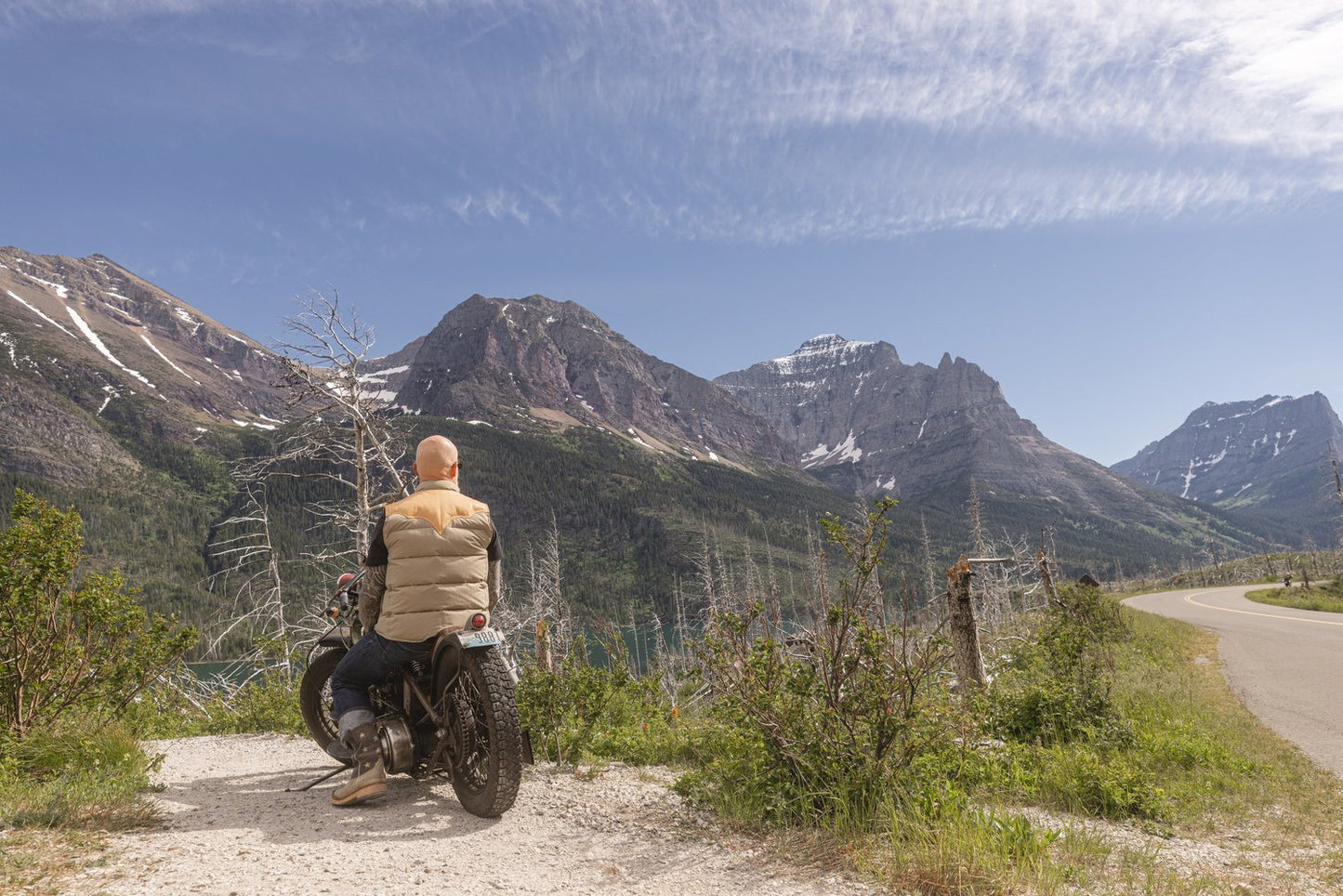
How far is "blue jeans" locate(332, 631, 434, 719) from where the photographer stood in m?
4.75

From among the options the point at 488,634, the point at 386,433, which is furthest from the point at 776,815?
the point at 386,433

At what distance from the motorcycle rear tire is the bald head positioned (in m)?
1.93

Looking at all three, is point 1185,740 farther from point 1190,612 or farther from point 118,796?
point 1190,612

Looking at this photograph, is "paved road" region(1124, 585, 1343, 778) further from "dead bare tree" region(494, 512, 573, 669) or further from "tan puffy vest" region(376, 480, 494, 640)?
"tan puffy vest" region(376, 480, 494, 640)

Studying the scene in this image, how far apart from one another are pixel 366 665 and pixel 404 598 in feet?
2.00

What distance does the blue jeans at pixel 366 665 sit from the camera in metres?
4.75

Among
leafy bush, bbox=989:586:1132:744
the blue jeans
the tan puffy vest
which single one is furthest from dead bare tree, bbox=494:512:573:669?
leafy bush, bbox=989:586:1132:744

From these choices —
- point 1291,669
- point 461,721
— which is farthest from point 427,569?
point 1291,669

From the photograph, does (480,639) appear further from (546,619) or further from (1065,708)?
(546,619)

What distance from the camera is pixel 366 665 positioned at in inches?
188

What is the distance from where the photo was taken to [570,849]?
4.07 metres

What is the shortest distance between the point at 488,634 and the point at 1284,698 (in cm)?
1433

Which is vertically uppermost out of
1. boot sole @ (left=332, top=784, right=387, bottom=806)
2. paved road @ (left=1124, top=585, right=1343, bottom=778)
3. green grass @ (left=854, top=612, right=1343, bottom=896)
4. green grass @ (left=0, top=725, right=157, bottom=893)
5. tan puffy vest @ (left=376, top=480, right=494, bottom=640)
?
tan puffy vest @ (left=376, top=480, right=494, bottom=640)

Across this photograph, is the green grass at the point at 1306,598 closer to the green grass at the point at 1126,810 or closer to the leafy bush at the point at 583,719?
the green grass at the point at 1126,810
